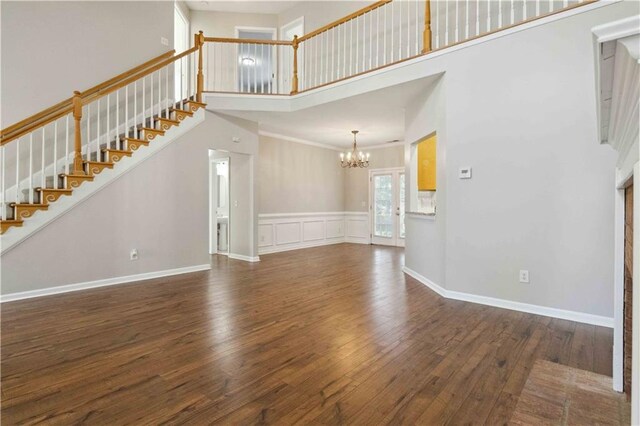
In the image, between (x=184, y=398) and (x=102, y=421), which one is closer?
(x=102, y=421)

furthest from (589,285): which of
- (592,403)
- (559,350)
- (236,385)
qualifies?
(236,385)

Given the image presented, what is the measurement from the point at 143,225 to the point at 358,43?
4.96m

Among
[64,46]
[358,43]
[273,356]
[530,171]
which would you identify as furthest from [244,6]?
[273,356]

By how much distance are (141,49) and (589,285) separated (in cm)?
700

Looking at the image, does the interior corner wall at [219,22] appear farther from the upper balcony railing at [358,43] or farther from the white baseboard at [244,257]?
the white baseboard at [244,257]

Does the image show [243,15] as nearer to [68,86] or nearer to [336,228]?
[68,86]

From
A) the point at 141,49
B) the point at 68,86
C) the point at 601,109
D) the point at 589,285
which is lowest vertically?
the point at 589,285

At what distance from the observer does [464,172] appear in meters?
3.62

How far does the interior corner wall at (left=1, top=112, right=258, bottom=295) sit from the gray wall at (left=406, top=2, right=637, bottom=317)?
3.75 metres

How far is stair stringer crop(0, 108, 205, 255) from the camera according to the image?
359 centimetres

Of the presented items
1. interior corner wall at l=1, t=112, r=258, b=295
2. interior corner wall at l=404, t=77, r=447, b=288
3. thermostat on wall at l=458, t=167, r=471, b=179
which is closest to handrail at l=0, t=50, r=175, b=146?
interior corner wall at l=1, t=112, r=258, b=295

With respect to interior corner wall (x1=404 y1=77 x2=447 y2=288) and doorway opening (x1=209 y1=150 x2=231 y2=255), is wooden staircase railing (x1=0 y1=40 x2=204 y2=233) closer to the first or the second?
doorway opening (x1=209 y1=150 x2=231 y2=255)

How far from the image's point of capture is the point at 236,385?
1897 millimetres

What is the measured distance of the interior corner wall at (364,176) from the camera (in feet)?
28.1
